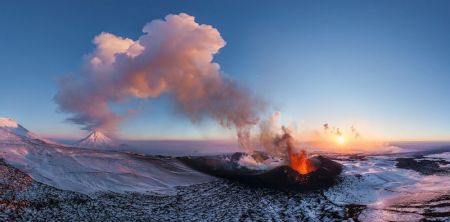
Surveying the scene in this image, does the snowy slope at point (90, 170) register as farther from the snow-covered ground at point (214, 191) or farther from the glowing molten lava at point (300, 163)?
the glowing molten lava at point (300, 163)

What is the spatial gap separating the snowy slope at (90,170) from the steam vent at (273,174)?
20.3 feet

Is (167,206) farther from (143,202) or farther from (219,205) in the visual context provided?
(219,205)

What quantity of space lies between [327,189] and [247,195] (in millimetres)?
15513

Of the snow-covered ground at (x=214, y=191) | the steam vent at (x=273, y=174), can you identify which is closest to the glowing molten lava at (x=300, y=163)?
the steam vent at (x=273, y=174)

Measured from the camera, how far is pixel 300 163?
3071 inches

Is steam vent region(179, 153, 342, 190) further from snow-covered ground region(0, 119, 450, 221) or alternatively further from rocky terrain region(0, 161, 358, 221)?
rocky terrain region(0, 161, 358, 221)

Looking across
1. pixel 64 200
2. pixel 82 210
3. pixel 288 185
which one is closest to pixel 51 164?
pixel 64 200

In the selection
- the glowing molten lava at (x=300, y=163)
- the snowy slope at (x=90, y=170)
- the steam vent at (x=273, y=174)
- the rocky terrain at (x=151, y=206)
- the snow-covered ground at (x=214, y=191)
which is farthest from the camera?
the glowing molten lava at (x=300, y=163)

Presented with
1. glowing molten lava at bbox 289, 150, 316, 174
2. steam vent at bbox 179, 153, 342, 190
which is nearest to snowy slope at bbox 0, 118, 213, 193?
steam vent at bbox 179, 153, 342, 190

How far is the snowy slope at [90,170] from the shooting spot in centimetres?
4581

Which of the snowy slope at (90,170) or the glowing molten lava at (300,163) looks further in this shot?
the glowing molten lava at (300,163)

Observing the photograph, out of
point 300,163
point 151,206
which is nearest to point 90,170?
point 151,206

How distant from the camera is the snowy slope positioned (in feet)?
150

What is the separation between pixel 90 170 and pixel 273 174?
36301 mm
